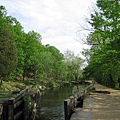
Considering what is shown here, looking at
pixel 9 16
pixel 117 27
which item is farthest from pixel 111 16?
pixel 9 16

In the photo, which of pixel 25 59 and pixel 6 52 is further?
pixel 25 59

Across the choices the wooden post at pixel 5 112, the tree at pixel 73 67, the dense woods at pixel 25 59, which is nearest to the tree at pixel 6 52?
the dense woods at pixel 25 59

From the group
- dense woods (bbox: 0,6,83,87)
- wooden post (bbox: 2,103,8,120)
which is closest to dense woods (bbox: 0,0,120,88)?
dense woods (bbox: 0,6,83,87)

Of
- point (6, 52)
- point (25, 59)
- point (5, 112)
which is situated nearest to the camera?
point (5, 112)

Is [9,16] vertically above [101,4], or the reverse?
[9,16]

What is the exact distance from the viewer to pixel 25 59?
140 feet

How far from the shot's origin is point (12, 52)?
31922 millimetres

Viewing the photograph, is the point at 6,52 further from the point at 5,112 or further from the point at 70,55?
the point at 70,55

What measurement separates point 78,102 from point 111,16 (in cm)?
819

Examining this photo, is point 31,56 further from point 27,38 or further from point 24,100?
point 24,100

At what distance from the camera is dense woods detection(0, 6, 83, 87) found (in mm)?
31156

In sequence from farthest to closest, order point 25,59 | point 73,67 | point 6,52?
point 73,67
point 25,59
point 6,52

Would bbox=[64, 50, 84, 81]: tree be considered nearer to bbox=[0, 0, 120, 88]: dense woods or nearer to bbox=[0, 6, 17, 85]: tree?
bbox=[0, 0, 120, 88]: dense woods

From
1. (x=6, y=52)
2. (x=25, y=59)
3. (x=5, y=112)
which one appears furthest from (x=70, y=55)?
(x=5, y=112)
